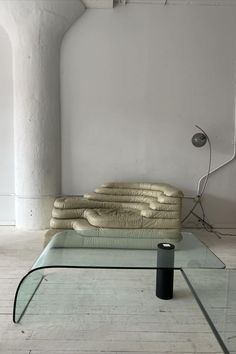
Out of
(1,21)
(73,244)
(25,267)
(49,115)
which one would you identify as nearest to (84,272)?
(73,244)

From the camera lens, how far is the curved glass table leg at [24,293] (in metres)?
2.00

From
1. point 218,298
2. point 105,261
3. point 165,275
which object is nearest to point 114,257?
point 105,261

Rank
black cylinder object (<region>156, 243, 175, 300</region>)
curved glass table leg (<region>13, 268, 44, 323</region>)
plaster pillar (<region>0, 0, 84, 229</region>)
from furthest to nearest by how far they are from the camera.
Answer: plaster pillar (<region>0, 0, 84, 229</region>) → black cylinder object (<region>156, 243, 175, 300</region>) → curved glass table leg (<region>13, 268, 44, 323</region>)

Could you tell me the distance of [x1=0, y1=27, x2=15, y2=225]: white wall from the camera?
163 inches

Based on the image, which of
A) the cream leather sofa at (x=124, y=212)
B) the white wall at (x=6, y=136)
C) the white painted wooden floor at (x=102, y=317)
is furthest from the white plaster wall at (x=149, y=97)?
the white painted wooden floor at (x=102, y=317)

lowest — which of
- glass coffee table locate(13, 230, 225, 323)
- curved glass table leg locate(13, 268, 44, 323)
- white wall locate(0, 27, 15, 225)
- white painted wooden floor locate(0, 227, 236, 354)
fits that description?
white painted wooden floor locate(0, 227, 236, 354)

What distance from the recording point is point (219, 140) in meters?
4.35

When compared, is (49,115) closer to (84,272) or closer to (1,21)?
(1,21)

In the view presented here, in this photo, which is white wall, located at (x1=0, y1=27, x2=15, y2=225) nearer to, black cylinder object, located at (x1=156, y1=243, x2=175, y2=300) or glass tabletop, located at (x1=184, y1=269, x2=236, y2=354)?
black cylinder object, located at (x1=156, y1=243, x2=175, y2=300)

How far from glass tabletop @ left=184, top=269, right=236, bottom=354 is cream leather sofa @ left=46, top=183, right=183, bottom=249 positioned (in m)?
0.54

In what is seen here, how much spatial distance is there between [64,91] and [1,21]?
1.17m

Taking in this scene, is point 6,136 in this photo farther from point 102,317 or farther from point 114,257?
point 102,317

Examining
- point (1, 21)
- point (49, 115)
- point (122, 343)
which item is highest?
point (1, 21)

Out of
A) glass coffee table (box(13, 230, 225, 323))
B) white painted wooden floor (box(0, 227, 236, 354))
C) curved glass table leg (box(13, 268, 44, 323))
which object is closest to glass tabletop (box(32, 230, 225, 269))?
glass coffee table (box(13, 230, 225, 323))
